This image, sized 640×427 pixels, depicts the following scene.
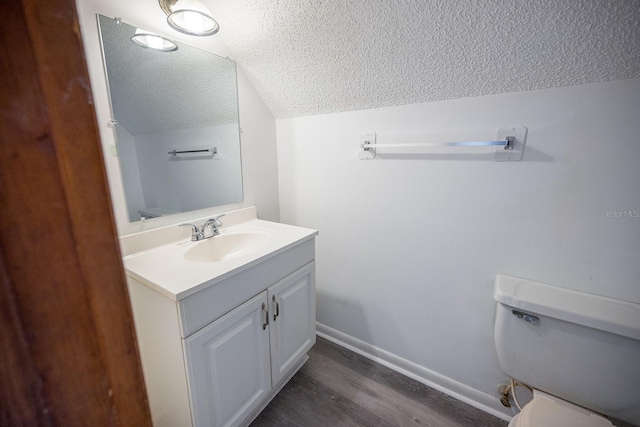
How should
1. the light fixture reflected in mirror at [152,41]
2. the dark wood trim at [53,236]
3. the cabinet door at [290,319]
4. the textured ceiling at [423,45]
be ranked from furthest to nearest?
the cabinet door at [290,319], the light fixture reflected in mirror at [152,41], the textured ceiling at [423,45], the dark wood trim at [53,236]

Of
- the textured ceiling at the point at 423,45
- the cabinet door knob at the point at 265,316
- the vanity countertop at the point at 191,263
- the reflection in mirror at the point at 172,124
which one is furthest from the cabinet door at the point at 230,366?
the textured ceiling at the point at 423,45

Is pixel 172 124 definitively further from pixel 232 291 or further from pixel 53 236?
pixel 53 236

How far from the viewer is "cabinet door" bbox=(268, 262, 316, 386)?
118 centimetres

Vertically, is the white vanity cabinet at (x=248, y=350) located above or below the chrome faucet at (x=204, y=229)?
below

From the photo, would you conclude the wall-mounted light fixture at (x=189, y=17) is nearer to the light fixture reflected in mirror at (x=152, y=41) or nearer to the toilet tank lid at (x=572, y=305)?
the light fixture reflected in mirror at (x=152, y=41)

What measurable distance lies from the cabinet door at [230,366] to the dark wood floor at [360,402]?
0.22m

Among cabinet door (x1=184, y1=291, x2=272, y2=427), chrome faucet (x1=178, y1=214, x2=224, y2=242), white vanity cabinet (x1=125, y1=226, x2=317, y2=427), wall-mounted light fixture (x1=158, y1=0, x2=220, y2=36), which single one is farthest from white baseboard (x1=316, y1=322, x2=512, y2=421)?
wall-mounted light fixture (x1=158, y1=0, x2=220, y2=36)

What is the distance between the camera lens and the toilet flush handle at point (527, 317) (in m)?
0.95

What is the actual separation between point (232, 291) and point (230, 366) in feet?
0.99

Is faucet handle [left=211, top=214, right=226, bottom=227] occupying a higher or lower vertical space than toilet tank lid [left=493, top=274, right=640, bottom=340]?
higher

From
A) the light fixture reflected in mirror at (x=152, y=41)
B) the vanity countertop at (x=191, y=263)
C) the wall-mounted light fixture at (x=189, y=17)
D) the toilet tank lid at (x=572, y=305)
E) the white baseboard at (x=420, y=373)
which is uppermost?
the wall-mounted light fixture at (x=189, y=17)

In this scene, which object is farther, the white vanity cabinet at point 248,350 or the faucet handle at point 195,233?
the faucet handle at point 195,233

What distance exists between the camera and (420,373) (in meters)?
1.43

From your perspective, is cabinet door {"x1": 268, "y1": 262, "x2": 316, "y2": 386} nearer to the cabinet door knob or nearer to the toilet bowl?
the cabinet door knob
